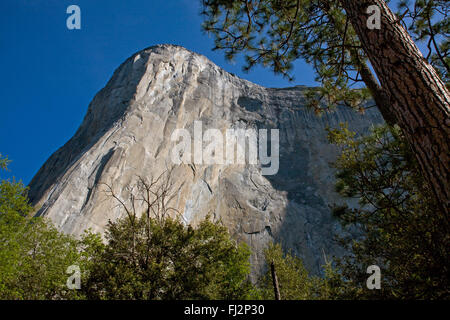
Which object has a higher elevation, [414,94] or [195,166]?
[195,166]

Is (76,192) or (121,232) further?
(76,192)

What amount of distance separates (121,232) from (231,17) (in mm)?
7919

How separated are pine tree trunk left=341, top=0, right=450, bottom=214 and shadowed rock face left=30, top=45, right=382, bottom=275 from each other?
21901 mm

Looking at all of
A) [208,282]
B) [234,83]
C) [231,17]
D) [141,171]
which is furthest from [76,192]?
[234,83]

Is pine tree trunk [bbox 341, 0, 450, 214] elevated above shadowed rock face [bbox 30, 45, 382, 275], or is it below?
below

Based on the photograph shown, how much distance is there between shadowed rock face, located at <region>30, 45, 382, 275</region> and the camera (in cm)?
2338

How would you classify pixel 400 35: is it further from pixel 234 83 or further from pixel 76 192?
pixel 234 83

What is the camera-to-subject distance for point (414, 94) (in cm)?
209

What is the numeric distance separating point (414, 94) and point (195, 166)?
2762 cm

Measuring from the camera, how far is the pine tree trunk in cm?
183

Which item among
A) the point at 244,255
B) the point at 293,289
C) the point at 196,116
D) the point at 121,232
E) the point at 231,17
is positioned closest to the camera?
the point at 231,17

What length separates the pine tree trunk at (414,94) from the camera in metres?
1.83

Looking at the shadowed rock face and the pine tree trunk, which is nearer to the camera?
the pine tree trunk

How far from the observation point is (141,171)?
25.8m
